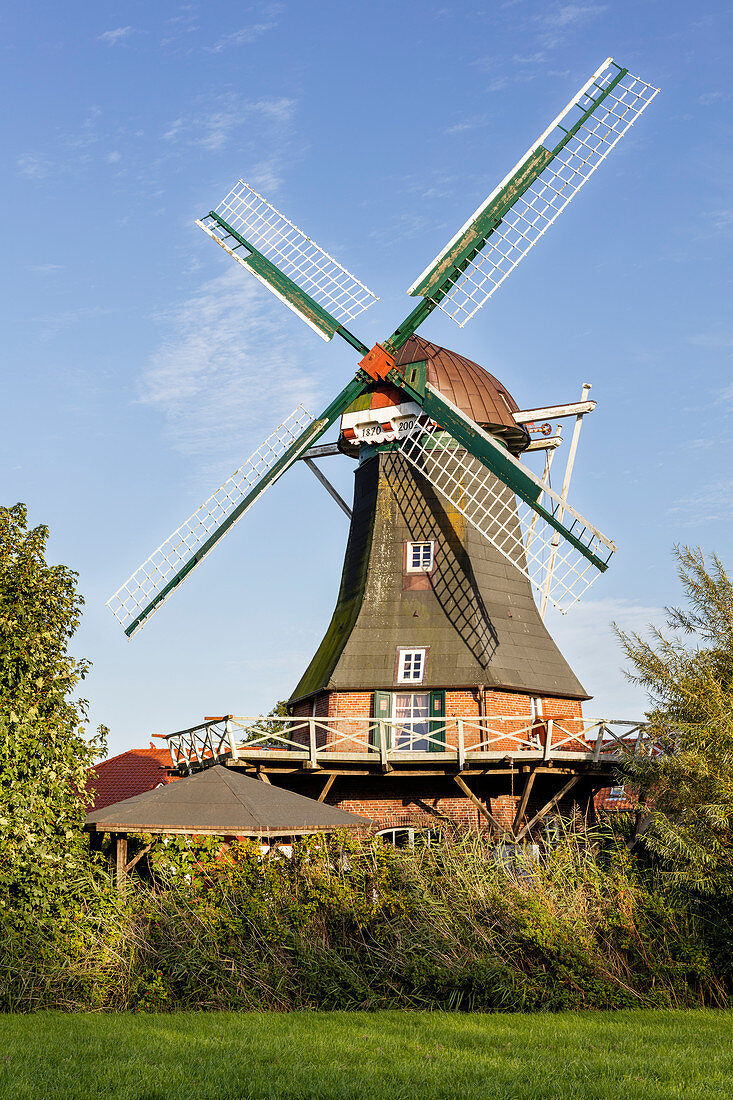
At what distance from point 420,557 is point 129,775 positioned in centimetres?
1321

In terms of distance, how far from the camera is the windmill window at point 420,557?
2027 centimetres

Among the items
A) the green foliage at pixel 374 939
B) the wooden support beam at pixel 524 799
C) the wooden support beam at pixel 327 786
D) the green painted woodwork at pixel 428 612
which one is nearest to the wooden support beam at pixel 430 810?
the wooden support beam at pixel 524 799

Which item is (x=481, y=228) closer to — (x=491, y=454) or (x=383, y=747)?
(x=491, y=454)

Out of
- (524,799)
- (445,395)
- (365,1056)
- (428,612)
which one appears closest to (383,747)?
(524,799)

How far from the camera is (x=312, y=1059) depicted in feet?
24.2

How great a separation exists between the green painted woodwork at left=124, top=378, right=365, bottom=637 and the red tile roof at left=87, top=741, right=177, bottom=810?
7.71 meters

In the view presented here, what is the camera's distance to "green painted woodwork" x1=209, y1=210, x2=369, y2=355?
2138cm

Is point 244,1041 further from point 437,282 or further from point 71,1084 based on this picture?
point 437,282

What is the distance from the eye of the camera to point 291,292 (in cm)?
2183

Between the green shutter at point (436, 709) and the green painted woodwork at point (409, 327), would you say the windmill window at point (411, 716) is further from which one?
the green painted woodwork at point (409, 327)

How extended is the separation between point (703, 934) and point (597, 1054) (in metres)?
4.17

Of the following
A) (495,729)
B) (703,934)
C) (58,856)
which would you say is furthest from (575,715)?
(58,856)

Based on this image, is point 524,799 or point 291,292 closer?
point 524,799

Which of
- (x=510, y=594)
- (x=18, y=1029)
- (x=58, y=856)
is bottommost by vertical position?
(x=18, y=1029)
